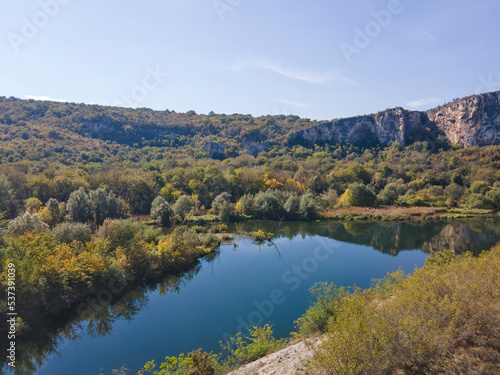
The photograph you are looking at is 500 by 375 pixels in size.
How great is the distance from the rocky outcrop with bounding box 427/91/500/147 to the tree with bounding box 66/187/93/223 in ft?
299

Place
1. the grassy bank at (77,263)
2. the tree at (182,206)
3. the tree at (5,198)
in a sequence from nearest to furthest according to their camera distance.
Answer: the grassy bank at (77,263)
the tree at (5,198)
the tree at (182,206)

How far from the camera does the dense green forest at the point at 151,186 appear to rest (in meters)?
17.0

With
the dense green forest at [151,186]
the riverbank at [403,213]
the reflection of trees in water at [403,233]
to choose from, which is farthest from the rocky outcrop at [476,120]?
the reflection of trees in water at [403,233]

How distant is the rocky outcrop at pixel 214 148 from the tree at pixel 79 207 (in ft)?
187

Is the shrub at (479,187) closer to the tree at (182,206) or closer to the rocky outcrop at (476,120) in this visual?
the rocky outcrop at (476,120)

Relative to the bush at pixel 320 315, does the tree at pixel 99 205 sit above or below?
above

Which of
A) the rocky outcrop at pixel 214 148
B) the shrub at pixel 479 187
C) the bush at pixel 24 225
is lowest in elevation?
the bush at pixel 24 225

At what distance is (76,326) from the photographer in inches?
561

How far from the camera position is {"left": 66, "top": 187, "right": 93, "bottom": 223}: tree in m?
29.5

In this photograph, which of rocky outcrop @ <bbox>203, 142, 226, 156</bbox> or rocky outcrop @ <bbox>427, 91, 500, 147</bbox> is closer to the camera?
rocky outcrop @ <bbox>427, 91, 500, 147</bbox>

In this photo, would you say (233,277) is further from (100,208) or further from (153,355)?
(100,208)

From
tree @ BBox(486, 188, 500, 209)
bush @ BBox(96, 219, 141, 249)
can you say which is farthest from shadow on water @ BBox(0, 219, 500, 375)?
tree @ BBox(486, 188, 500, 209)

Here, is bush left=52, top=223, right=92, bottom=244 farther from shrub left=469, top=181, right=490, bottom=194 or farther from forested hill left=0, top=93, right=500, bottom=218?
shrub left=469, top=181, right=490, bottom=194

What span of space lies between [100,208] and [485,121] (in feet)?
306
